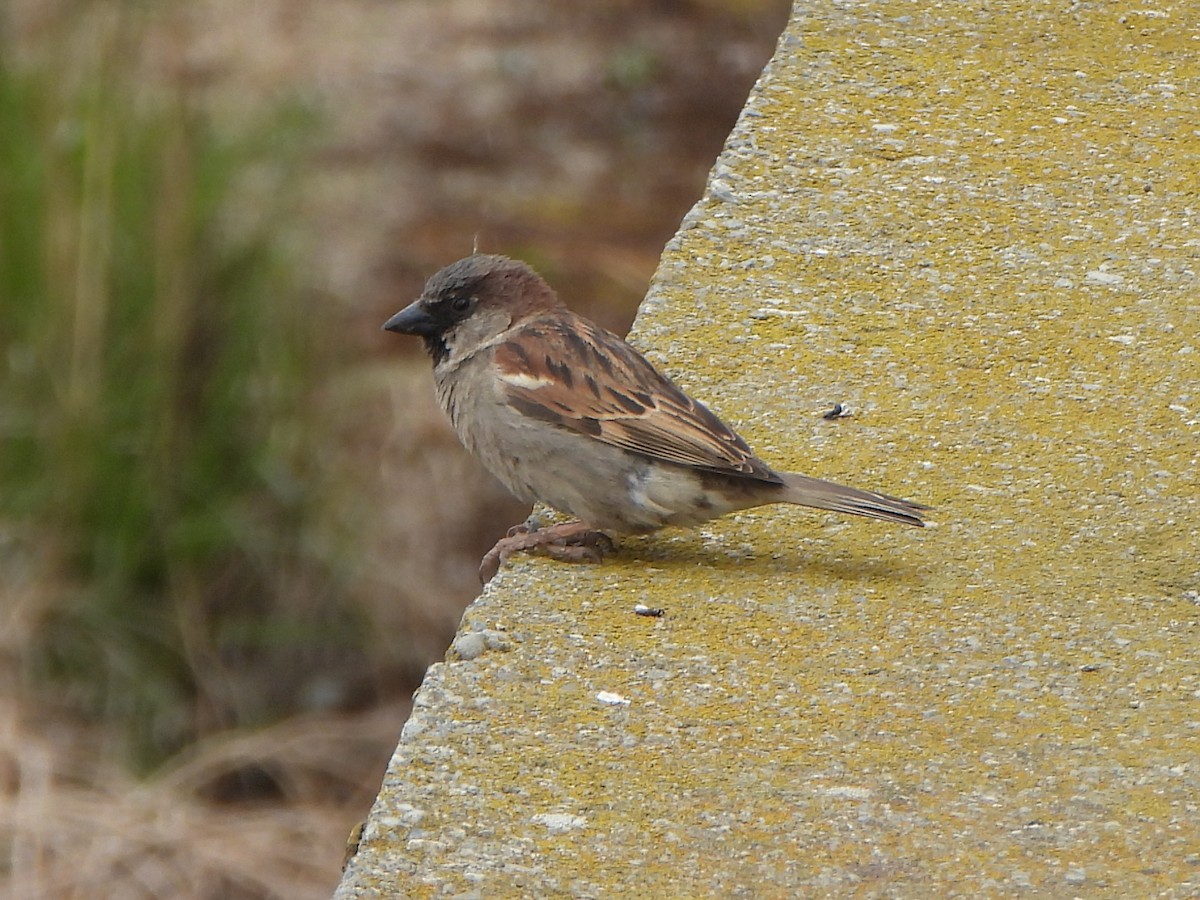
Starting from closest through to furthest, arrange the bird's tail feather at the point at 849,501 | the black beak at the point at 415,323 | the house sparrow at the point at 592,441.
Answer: the bird's tail feather at the point at 849,501 < the house sparrow at the point at 592,441 < the black beak at the point at 415,323

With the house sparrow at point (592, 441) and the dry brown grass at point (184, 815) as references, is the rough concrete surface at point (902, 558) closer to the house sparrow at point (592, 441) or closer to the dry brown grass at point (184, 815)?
the house sparrow at point (592, 441)

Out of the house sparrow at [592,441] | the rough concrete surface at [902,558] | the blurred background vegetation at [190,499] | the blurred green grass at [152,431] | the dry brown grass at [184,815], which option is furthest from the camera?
the blurred green grass at [152,431]

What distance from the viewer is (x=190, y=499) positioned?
16.7 feet

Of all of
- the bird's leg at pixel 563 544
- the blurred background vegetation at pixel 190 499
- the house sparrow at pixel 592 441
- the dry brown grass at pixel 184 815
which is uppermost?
the house sparrow at pixel 592 441

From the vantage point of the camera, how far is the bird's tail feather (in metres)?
2.78

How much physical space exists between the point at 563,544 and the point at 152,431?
225 centimetres

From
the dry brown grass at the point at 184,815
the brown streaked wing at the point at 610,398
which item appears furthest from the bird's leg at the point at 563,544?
the dry brown grass at the point at 184,815

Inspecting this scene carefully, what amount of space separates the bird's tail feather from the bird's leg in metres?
0.31

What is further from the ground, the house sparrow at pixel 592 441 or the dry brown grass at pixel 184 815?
the house sparrow at pixel 592 441

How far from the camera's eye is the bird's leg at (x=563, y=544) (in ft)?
9.60

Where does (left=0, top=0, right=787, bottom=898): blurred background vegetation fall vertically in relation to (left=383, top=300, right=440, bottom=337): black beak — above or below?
below

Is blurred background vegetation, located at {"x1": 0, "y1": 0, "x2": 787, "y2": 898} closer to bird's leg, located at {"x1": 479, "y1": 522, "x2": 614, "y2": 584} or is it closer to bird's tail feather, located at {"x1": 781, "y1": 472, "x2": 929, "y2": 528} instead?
bird's leg, located at {"x1": 479, "y1": 522, "x2": 614, "y2": 584}

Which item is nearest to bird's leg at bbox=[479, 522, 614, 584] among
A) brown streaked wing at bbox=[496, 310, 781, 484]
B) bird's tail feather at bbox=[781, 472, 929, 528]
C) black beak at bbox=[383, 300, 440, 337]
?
brown streaked wing at bbox=[496, 310, 781, 484]

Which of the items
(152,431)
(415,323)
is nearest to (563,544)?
(415,323)
